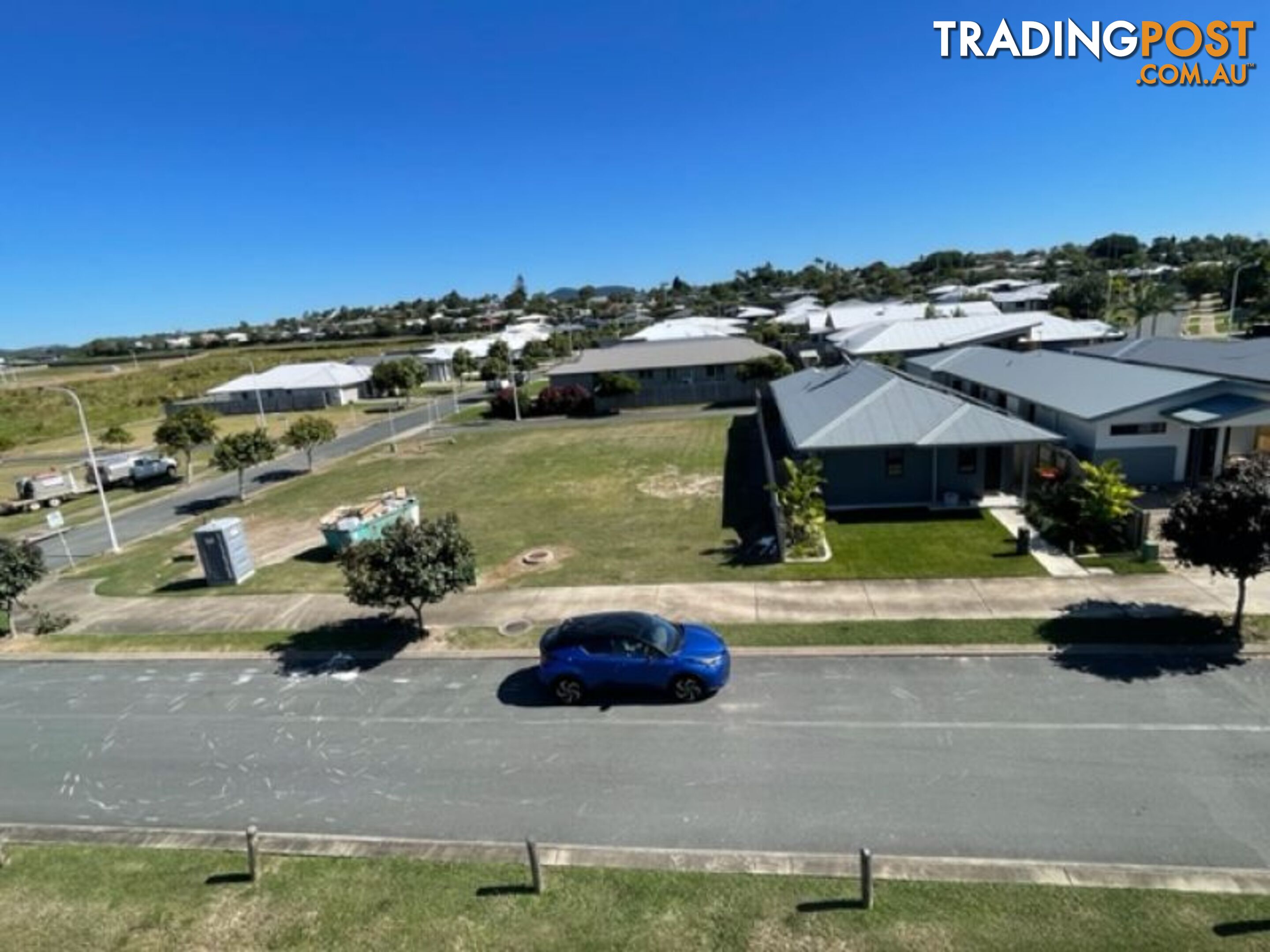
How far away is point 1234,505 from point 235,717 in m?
21.1

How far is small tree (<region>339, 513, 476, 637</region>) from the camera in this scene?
54.2 ft

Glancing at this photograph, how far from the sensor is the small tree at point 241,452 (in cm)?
3297

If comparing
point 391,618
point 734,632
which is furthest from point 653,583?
point 391,618

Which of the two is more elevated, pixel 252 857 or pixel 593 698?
pixel 252 857

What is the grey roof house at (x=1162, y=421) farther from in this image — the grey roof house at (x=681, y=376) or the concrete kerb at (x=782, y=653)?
the grey roof house at (x=681, y=376)

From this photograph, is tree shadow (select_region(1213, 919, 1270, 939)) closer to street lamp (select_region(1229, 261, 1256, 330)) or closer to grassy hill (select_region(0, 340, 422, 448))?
grassy hill (select_region(0, 340, 422, 448))

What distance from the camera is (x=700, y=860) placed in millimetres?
9625

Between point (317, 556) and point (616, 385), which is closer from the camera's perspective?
point (317, 556)

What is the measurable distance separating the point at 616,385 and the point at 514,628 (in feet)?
132

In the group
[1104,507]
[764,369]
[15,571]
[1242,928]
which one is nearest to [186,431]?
[15,571]

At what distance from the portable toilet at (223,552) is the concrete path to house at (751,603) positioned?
917mm

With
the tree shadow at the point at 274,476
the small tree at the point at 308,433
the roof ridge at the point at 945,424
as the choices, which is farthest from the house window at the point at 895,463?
the tree shadow at the point at 274,476

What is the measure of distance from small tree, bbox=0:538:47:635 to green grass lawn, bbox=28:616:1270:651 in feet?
8.44

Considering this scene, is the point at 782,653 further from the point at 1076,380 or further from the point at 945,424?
the point at 1076,380
